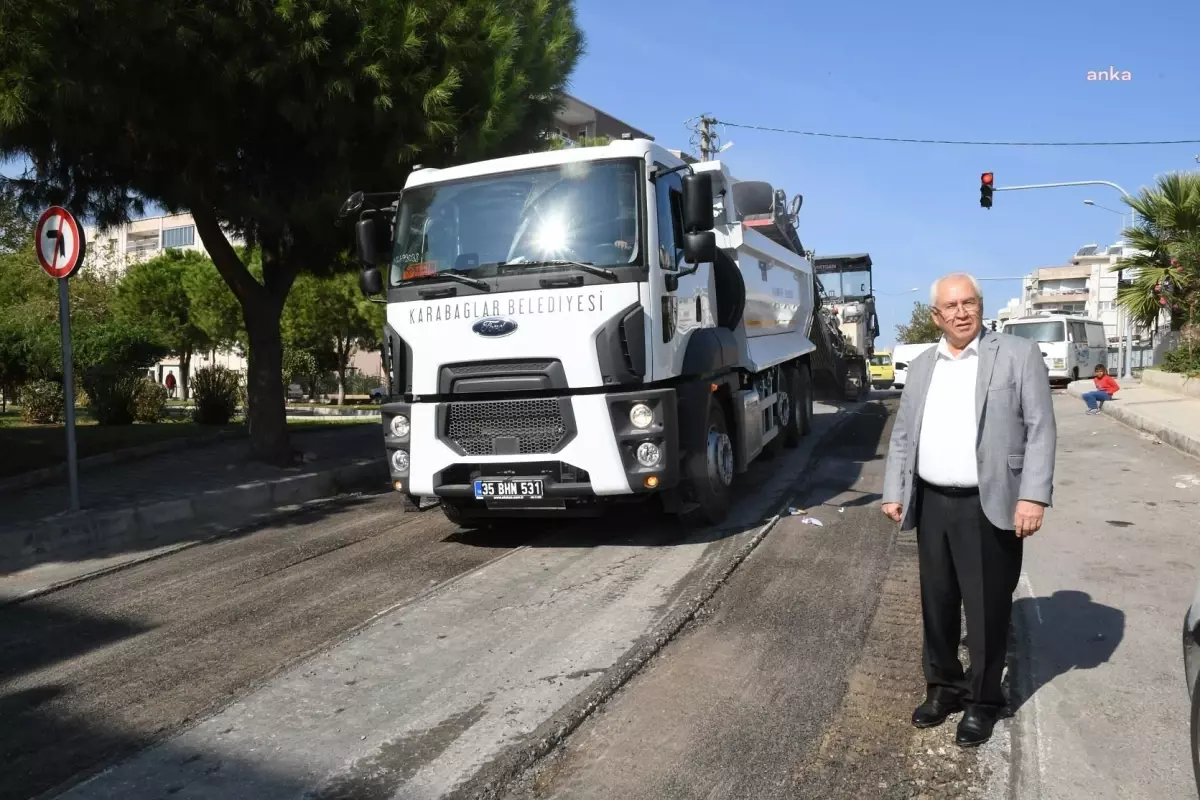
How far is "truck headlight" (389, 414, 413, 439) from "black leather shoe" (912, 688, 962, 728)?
454 cm

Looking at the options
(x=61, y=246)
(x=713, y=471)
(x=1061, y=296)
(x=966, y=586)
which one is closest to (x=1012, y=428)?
(x=966, y=586)

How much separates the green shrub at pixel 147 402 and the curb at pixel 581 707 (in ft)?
39.8

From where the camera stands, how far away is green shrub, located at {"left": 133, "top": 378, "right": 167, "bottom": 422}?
15.7m

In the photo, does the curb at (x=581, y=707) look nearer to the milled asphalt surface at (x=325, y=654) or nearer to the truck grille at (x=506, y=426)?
the milled asphalt surface at (x=325, y=654)

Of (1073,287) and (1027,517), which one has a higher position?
(1073,287)

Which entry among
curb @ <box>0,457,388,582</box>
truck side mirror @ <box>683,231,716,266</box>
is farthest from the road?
truck side mirror @ <box>683,231,716,266</box>

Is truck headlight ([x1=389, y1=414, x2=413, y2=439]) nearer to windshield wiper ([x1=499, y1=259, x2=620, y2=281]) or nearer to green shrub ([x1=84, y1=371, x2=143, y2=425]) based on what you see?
windshield wiper ([x1=499, y1=259, x2=620, y2=281])

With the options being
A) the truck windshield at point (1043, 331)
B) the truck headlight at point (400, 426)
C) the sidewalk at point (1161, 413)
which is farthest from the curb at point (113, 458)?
the truck windshield at point (1043, 331)

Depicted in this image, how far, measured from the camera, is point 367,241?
803 cm

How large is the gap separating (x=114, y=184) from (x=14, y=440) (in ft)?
12.0

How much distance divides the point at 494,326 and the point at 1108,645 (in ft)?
14.1

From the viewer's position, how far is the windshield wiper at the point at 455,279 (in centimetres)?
717

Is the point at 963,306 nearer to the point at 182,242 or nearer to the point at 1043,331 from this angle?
the point at 1043,331

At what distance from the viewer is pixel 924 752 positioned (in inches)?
149
